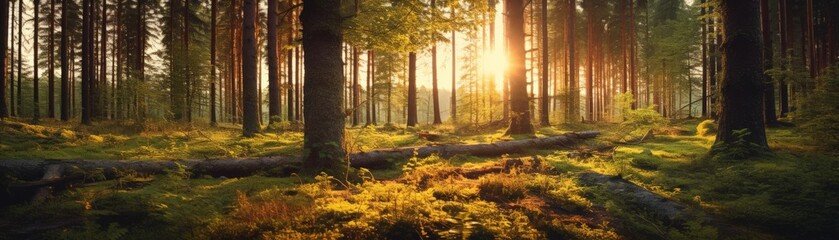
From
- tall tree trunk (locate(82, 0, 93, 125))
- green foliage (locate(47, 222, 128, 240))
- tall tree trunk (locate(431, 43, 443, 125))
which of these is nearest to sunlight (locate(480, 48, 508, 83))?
tall tree trunk (locate(431, 43, 443, 125))

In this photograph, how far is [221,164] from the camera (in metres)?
6.96

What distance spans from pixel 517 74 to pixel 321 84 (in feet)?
33.5

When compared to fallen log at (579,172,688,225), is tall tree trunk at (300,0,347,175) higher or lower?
higher

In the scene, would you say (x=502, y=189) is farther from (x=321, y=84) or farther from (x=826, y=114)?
(x=826, y=114)

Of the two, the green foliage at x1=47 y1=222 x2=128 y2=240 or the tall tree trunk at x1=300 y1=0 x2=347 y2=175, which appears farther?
the tall tree trunk at x1=300 y1=0 x2=347 y2=175

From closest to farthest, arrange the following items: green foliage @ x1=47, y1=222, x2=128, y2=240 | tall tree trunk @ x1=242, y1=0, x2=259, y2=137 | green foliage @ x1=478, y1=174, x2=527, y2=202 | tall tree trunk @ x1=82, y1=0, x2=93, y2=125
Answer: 1. green foliage @ x1=47, y1=222, x2=128, y2=240
2. green foliage @ x1=478, y1=174, x2=527, y2=202
3. tall tree trunk @ x1=242, y1=0, x2=259, y2=137
4. tall tree trunk @ x1=82, y1=0, x2=93, y2=125

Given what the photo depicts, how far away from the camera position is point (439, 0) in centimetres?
739

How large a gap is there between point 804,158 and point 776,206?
433 centimetres

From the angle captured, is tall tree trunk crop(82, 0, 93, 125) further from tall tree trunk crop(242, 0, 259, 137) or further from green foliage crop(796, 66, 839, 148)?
green foliage crop(796, 66, 839, 148)

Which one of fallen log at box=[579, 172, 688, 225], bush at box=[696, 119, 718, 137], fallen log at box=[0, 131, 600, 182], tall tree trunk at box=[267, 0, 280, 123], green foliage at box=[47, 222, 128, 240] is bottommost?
fallen log at box=[579, 172, 688, 225]

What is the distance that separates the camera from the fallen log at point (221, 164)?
5.55 metres

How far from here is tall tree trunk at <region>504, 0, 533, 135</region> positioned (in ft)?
46.9

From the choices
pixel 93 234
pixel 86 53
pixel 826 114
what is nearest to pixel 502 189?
pixel 93 234

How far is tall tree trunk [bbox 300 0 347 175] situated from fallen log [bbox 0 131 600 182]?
94 centimetres
